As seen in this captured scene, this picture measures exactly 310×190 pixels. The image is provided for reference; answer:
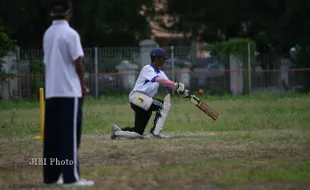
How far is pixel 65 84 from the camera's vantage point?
8.00m

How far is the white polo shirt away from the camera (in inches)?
315

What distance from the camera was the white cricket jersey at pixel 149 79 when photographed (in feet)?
43.2

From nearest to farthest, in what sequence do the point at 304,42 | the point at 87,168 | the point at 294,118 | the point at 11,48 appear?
the point at 87,168, the point at 294,118, the point at 11,48, the point at 304,42

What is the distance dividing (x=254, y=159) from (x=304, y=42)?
2762 cm

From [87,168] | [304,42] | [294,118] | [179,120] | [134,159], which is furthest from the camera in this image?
[304,42]

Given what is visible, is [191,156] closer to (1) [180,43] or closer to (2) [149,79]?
(2) [149,79]

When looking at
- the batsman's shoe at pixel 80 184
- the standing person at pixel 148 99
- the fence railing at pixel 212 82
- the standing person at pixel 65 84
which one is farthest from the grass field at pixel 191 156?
the fence railing at pixel 212 82

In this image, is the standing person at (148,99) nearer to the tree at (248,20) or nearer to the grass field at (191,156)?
the grass field at (191,156)

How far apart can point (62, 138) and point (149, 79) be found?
17.2ft

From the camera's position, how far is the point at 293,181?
8.17 meters

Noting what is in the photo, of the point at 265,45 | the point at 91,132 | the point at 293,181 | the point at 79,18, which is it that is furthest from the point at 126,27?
the point at 293,181

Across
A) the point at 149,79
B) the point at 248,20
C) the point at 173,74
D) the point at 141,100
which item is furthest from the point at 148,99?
the point at 248,20

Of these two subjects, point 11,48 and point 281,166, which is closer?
point 281,166

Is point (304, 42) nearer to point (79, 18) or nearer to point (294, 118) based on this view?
point (79, 18)
